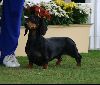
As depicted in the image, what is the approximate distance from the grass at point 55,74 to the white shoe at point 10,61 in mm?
130

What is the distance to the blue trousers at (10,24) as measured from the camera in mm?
10047

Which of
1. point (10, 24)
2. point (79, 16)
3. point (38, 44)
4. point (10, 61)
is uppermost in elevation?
point (10, 24)

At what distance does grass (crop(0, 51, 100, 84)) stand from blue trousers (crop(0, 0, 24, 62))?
0.43 metres

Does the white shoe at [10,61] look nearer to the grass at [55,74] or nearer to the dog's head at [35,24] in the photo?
the grass at [55,74]

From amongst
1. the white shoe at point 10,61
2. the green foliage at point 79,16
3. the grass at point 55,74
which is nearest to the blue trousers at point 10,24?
the white shoe at point 10,61

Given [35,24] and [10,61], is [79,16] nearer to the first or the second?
[10,61]

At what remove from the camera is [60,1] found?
41.8 ft

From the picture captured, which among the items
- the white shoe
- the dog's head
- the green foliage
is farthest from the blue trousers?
the green foliage

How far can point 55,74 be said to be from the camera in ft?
29.8

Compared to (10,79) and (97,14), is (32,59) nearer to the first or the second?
(10,79)

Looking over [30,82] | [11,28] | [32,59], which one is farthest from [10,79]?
[11,28]

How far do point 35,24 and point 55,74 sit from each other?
101cm

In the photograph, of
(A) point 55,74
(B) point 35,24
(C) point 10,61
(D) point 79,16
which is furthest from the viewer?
(D) point 79,16

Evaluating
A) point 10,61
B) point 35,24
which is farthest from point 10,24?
point 35,24
